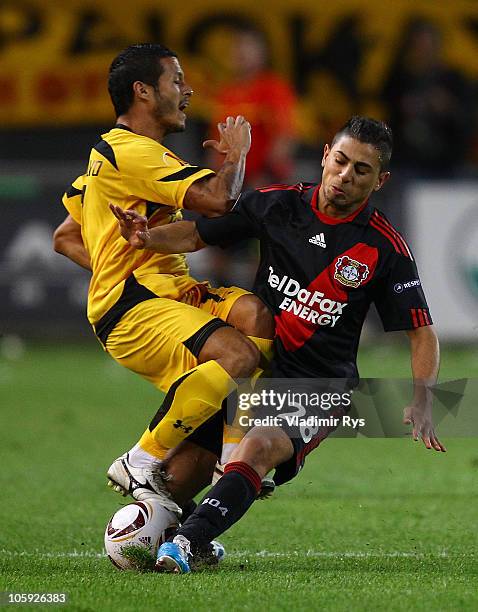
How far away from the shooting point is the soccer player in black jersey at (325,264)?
5570 millimetres

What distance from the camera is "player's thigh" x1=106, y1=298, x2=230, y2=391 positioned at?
5637mm

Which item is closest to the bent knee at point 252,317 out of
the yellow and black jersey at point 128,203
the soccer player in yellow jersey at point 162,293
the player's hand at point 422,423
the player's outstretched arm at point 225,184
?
the soccer player in yellow jersey at point 162,293

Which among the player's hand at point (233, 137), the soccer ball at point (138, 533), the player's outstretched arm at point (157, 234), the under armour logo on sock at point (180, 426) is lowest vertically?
the soccer ball at point (138, 533)

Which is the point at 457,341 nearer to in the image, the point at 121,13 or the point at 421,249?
the point at 421,249

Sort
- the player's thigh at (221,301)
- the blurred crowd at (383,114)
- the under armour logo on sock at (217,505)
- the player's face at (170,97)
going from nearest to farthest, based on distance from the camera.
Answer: the under armour logo on sock at (217,505)
the player's thigh at (221,301)
the player's face at (170,97)
the blurred crowd at (383,114)

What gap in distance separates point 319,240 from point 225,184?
0.45 m

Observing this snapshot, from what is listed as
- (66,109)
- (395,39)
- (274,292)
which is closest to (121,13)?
(66,109)

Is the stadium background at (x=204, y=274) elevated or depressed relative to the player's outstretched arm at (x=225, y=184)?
depressed

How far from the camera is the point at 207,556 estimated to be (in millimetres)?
5402

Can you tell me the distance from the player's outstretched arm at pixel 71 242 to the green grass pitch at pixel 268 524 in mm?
1239
